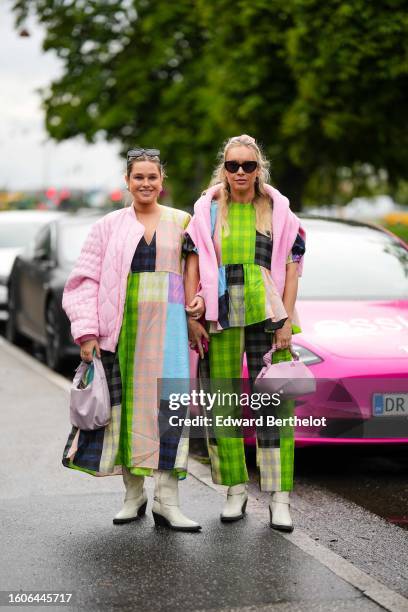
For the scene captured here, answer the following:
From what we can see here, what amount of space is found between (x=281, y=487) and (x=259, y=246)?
107 centimetres

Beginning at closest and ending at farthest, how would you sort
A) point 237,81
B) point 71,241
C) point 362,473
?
point 362,473, point 71,241, point 237,81

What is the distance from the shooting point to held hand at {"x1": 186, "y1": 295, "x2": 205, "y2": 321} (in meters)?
5.15

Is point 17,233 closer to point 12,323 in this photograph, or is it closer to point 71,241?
point 12,323

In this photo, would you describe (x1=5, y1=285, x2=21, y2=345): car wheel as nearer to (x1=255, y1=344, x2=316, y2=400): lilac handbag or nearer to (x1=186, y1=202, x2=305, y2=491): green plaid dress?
(x1=186, y1=202, x2=305, y2=491): green plaid dress

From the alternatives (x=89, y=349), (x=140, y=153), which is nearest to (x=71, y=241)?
(x=140, y=153)

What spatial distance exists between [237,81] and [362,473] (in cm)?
1510

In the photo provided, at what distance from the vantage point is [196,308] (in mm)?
5152

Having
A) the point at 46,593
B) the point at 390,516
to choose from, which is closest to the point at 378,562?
the point at 390,516

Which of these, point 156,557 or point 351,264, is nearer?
point 156,557

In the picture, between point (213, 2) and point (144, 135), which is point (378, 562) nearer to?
point (213, 2)

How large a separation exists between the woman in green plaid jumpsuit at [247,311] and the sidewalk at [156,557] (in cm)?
25

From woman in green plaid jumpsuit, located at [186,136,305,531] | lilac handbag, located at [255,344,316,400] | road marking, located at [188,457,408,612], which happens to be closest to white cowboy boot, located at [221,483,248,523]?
woman in green plaid jumpsuit, located at [186,136,305,531]

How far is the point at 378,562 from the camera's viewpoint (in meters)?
4.82

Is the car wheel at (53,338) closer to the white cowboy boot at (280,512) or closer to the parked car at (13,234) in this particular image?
the parked car at (13,234)
